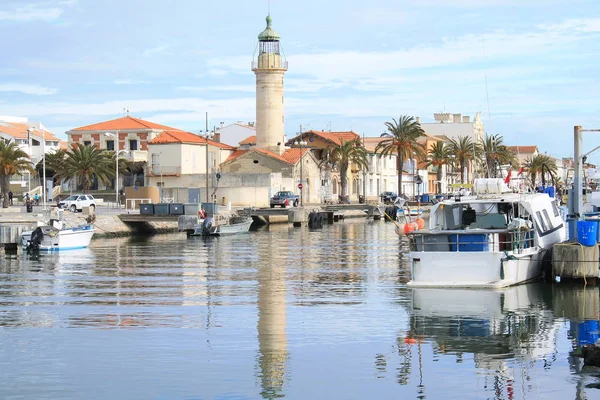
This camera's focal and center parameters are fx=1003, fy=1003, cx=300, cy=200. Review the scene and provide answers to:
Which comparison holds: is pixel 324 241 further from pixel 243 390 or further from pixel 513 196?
pixel 243 390

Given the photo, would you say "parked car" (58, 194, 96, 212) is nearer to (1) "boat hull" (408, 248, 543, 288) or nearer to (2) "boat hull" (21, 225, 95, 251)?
(2) "boat hull" (21, 225, 95, 251)

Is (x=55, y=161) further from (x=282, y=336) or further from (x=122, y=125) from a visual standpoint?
(x=282, y=336)

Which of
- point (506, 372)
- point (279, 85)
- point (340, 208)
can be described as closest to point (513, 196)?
point (506, 372)

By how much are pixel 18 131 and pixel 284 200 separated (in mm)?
53557

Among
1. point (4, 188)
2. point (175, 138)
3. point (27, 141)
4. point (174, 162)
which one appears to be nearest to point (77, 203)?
point (4, 188)

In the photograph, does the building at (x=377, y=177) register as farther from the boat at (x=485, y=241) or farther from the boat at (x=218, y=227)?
the boat at (x=485, y=241)

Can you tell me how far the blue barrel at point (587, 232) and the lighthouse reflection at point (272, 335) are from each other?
31.1ft

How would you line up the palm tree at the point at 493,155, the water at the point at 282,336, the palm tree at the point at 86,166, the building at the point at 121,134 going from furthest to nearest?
1. the building at the point at 121,134
2. the palm tree at the point at 86,166
3. the palm tree at the point at 493,155
4. the water at the point at 282,336

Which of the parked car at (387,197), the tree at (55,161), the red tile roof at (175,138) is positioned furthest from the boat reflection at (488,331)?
the parked car at (387,197)

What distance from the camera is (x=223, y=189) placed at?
3627 inches

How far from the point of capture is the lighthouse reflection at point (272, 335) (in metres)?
19.0

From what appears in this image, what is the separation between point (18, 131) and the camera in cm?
12812

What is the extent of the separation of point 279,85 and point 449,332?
82658 millimetres

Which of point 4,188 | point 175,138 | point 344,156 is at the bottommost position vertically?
point 4,188
